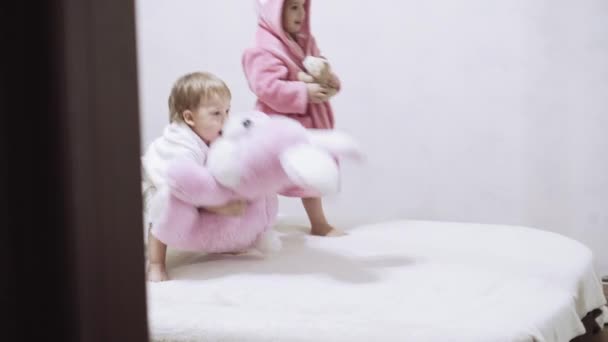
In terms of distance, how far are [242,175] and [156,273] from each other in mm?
Result: 237

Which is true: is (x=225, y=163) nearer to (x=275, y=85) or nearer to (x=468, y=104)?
(x=275, y=85)

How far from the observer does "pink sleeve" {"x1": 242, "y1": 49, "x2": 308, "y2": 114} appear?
52.1 inches

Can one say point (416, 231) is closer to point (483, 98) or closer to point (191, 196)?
point (483, 98)

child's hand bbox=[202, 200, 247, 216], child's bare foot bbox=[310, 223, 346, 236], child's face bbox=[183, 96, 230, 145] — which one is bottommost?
child's bare foot bbox=[310, 223, 346, 236]

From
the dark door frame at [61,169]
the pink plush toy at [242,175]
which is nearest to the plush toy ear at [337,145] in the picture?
the pink plush toy at [242,175]

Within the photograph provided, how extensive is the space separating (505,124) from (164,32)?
3.49ft

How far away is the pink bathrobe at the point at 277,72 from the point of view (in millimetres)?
1326

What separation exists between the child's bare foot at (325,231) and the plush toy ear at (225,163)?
1.31 feet

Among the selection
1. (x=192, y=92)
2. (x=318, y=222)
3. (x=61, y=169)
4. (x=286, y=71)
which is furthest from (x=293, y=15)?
(x=61, y=169)

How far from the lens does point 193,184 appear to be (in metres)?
1.06

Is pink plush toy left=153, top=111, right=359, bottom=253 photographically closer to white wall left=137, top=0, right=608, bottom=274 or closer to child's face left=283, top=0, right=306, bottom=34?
child's face left=283, top=0, right=306, bottom=34

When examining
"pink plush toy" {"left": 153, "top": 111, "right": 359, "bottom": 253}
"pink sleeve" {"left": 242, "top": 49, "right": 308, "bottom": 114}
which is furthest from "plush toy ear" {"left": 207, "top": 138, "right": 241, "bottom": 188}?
"pink sleeve" {"left": 242, "top": 49, "right": 308, "bottom": 114}

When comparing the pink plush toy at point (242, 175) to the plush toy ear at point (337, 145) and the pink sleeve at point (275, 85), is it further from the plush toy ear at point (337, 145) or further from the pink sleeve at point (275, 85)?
the pink sleeve at point (275, 85)

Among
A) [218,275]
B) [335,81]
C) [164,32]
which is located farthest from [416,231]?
[164,32]
